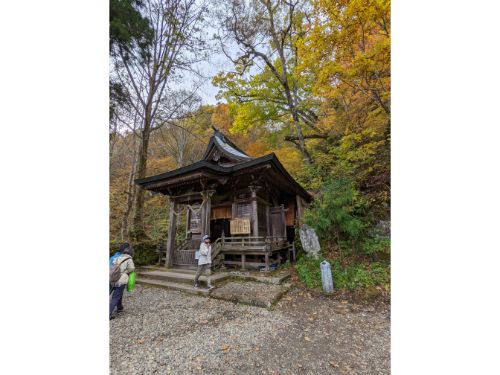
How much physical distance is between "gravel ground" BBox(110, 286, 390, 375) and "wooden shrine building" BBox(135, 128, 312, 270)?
286cm

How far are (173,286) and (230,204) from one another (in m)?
3.98

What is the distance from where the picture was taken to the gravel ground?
2.76 metres

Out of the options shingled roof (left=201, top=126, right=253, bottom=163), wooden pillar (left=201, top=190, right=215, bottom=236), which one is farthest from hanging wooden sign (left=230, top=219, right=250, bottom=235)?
shingled roof (left=201, top=126, right=253, bottom=163)

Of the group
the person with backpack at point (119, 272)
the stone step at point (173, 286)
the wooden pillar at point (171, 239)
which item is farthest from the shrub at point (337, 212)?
the person with backpack at point (119, 272)

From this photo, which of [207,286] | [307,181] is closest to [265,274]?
[207,286]

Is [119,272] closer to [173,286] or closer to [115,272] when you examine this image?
[115,272]

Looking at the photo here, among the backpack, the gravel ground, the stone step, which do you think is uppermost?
the backpack

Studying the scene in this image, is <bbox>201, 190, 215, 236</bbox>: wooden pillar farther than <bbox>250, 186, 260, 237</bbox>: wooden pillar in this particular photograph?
No

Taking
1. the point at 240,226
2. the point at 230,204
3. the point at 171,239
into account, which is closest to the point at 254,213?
the point at 240,226

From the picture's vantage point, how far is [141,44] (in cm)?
570

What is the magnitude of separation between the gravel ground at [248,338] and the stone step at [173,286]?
0.46 meters

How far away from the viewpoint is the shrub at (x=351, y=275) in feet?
18.7

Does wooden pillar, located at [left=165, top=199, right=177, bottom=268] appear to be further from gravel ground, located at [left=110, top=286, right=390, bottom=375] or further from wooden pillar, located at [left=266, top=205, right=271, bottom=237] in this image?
wooden pillar, located at [left=266, top=205, right=271, bottom=237]

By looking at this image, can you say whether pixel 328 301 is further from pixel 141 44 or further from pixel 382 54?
pixel 141 44
